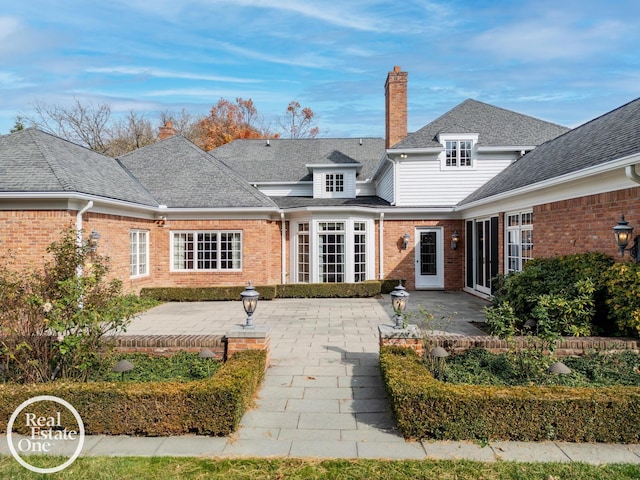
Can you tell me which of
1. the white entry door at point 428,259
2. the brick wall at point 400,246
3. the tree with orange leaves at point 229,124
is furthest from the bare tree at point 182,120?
the white entry door at point 428,259

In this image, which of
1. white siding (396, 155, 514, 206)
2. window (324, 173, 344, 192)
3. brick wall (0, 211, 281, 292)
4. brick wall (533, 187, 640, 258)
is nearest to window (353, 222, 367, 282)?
white siding (396, 155, 514, 206)

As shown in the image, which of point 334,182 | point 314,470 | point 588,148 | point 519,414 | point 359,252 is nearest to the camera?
point 314,470

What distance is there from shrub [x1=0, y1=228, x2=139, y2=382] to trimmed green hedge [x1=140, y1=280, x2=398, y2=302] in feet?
25.9

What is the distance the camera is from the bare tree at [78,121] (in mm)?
28922

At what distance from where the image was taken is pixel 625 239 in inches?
254

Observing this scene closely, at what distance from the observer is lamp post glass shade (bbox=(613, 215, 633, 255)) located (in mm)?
6426

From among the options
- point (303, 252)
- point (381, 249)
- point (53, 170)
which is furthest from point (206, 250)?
point (381, 249)

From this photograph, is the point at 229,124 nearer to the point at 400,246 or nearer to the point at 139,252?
the point at 139,252

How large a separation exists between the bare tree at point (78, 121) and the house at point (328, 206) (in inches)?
682

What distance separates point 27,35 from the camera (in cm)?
1363

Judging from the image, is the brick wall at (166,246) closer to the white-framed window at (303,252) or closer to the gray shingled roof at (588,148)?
the white-framed window at (303,252)

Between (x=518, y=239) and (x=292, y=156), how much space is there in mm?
12597

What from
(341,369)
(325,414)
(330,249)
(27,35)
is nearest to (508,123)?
(330,249)

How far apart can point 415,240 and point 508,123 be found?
6.28 metres
